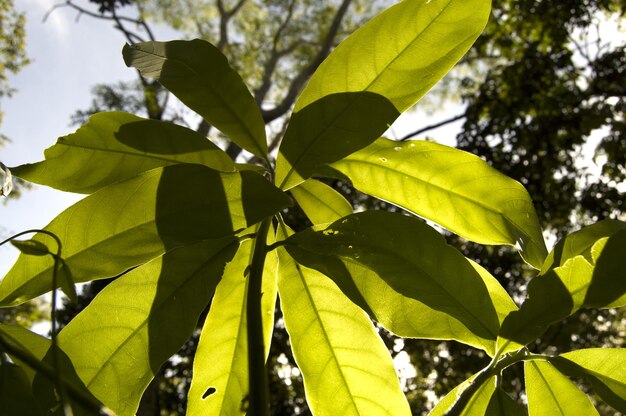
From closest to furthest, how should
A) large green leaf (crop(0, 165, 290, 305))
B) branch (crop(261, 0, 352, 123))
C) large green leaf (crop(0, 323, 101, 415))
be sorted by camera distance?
large green leaf (crop(0, 323, 101, 415)) → large green leaf (crop(0, 165, 290, 305)) → branch (crop(261, 0, 352, 123))

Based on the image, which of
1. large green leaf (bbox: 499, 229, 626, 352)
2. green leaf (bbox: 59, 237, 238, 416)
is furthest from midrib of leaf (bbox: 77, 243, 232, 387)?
large green leaf (bbox: 499, 229, 626, 352)

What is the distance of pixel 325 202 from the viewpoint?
0.63 meters

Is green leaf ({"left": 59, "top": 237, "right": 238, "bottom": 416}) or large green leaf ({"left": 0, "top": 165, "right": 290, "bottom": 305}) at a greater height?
large green leaf ({"left": 0, "top": 165, "right": 290, "bottom": 305})

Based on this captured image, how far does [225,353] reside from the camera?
56 cm

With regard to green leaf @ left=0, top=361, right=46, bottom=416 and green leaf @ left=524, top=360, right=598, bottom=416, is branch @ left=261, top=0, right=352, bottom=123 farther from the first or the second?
green leaf @ left=0, top=361, right=46, bottom=416

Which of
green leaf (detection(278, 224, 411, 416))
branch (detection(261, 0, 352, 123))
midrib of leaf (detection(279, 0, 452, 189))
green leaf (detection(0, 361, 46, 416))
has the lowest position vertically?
green leaf (detection(0, 361, 46, 416))

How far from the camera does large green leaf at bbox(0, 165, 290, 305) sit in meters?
0.44

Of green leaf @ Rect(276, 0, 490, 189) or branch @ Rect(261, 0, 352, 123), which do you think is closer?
green leaf @ Rect(276, 0, 490, 189)

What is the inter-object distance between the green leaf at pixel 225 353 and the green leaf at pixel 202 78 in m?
0.12

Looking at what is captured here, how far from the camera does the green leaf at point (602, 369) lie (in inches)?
18.3

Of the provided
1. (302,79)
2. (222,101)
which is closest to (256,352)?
(222,101)

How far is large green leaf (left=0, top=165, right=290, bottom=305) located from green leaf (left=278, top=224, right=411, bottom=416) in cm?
12

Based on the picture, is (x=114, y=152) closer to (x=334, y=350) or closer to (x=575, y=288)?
(x=334, y=350)

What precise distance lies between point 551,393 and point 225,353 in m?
0.29
